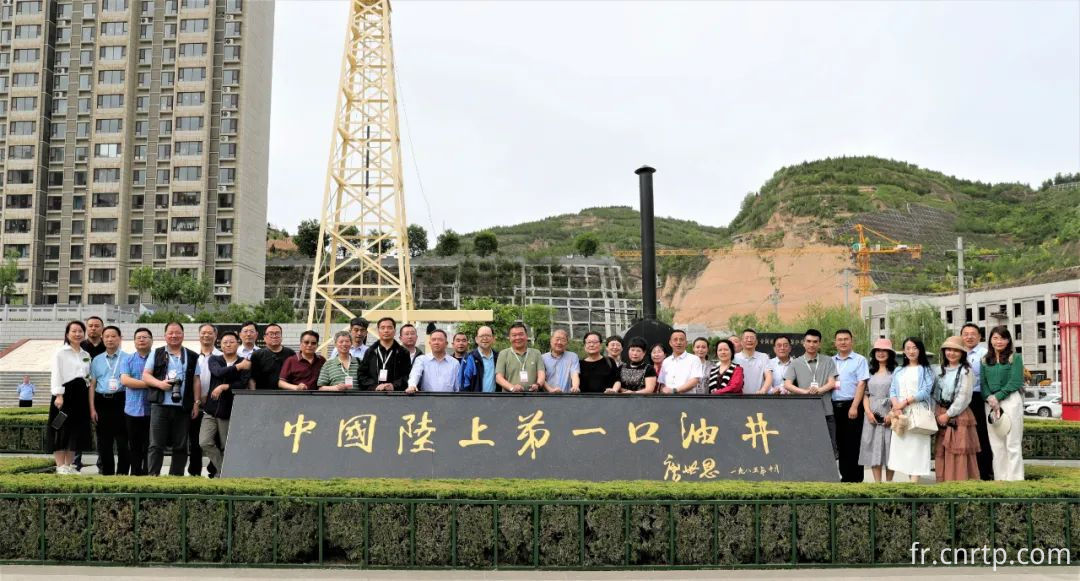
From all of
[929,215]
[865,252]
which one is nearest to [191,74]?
[865,252]

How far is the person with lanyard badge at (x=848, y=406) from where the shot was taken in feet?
25.5

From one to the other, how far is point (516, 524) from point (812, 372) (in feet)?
12.2

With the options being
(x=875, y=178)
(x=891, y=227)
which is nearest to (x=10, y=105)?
(x=891, y=227)

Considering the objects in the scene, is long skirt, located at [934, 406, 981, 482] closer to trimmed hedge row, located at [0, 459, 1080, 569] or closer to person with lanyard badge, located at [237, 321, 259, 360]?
trimmed hedge row, located at [0, 459, 1080, 569]

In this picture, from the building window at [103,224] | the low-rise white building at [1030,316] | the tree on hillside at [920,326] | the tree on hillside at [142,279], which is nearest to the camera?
the low-rise white building at [1030,316]

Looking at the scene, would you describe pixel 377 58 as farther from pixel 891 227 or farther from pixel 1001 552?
pixel 891 227

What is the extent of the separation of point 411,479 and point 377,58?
30561mm

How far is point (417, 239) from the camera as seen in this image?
8112 cm

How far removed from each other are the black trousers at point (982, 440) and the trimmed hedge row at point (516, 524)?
1.57 meters

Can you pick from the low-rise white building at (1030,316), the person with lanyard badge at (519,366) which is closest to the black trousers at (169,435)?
the person with lanyard badge at (519,366)

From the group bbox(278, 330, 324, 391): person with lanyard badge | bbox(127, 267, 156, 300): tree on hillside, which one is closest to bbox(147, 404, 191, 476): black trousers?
bbox(278, 330, 324, 391): person with lanyard badge

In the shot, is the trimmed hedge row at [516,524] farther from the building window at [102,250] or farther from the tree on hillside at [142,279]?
the building window at [102,250]

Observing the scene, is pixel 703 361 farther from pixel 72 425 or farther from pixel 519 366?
pixel 72 425

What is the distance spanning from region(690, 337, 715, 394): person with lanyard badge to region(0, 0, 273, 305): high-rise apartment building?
5059 cm
